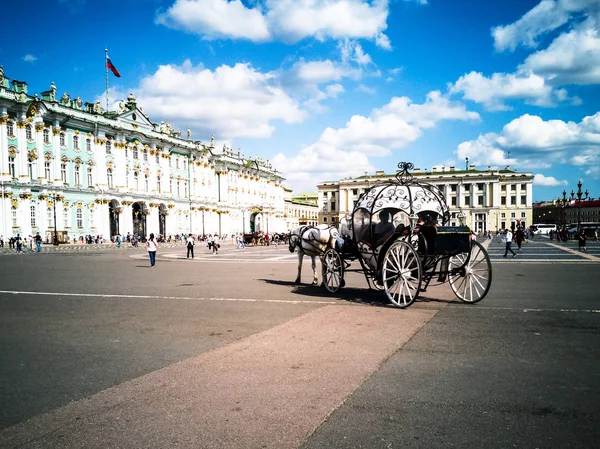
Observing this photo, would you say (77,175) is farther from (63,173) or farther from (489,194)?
(489,194)

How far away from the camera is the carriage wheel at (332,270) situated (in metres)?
10.7

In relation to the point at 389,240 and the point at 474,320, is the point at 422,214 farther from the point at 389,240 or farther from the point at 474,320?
the point at 474,320

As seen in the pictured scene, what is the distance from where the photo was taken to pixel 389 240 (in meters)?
9.19

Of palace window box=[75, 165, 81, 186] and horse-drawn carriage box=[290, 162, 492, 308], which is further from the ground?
palace window box=[75, 165, 81, 186]

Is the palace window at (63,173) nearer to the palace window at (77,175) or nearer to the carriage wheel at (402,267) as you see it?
the palace window at (77,175)

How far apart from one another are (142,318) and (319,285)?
5.77 metres

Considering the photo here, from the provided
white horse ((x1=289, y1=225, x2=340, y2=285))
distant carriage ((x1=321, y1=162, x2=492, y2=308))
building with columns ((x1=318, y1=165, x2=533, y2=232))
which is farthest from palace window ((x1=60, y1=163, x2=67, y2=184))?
building with columns ((x1=318, y1=165, x2=533, y2=232))

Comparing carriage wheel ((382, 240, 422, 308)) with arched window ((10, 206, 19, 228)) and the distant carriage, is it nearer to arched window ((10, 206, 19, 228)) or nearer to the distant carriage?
the distant carriage

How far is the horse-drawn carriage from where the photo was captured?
28.2ft

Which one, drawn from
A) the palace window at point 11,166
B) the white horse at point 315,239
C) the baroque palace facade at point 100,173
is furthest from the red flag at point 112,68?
the white horse at point 315,239

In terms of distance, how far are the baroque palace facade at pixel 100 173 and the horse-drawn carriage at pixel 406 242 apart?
4705 cm

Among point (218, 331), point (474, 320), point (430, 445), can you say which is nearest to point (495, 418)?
point (430, 445)

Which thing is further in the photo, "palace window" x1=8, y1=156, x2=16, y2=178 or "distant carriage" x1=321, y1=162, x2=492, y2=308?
"palace window" x1=8, y1=156, x2=16, y2=178

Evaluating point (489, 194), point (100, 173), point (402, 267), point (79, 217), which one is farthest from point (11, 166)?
point (489, 194)
